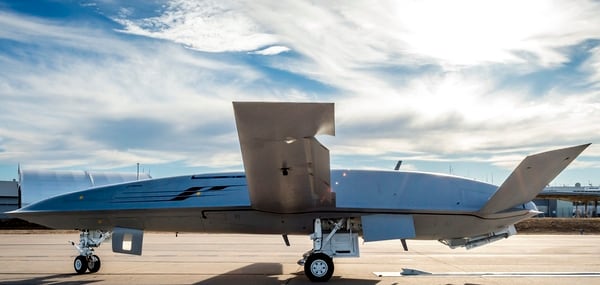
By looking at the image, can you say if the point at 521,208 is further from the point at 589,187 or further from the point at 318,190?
the point at 589,187

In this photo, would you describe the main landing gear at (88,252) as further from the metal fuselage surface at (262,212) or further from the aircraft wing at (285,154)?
the aircraft wing at (285,154)

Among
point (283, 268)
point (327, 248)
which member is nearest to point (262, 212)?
point (327, 248)

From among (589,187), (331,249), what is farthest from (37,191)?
(589,187)

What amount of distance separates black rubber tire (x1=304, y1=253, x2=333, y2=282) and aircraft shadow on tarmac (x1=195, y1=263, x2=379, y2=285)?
171mm

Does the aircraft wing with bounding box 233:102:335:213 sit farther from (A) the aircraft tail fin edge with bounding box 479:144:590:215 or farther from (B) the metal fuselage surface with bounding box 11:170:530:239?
(A) the aircraft tail fin edge with bounding box 479:144:590:215

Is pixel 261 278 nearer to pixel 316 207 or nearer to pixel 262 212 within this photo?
pixel 262 212

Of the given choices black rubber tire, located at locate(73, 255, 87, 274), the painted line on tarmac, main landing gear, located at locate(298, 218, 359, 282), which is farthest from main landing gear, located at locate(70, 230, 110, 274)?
the painted line on tarmac

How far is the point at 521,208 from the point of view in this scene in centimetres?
1360

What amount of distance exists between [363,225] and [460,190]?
2.83 meters

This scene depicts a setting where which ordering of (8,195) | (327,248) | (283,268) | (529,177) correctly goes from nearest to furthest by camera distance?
1. (529,177)
2. (327,248)
3. (283,268)
4. (8,195)

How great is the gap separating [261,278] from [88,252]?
213 inches

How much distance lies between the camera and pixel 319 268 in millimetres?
12453

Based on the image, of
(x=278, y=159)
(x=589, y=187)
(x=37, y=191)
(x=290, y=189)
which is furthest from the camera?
(x=589, y=187)

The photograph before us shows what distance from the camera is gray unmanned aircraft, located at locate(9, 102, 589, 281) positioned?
12.0 m
